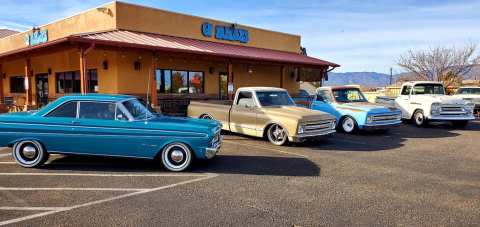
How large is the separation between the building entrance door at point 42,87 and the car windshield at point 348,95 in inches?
641

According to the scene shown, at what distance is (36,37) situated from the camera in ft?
73.5

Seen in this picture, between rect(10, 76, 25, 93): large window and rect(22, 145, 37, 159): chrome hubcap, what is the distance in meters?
19.7

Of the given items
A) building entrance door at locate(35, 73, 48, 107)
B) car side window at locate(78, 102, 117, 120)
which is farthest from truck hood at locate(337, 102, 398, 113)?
building entrance door at locate(35, 73, 48, 107)

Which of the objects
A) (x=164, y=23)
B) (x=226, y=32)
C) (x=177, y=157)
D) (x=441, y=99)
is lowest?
(x=177, y=157)

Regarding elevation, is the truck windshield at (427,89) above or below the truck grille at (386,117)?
above

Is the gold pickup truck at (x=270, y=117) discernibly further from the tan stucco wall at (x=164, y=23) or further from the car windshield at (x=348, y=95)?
the tan stucco wall at (x=164, y=23)

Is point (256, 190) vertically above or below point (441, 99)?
below

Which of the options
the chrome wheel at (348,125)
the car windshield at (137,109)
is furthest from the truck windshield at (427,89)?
the car windshield at (137,109)

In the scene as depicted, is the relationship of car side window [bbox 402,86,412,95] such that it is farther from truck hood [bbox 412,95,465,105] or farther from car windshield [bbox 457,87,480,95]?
car windshield [bbox 457,87,480,95]

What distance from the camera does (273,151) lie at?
8.95 meters

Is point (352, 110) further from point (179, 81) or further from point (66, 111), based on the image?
point (179, 81)

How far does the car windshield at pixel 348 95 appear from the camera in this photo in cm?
1306

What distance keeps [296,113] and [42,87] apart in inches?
690

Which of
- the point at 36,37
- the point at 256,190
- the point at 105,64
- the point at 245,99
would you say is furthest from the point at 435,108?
the point at 36,37
